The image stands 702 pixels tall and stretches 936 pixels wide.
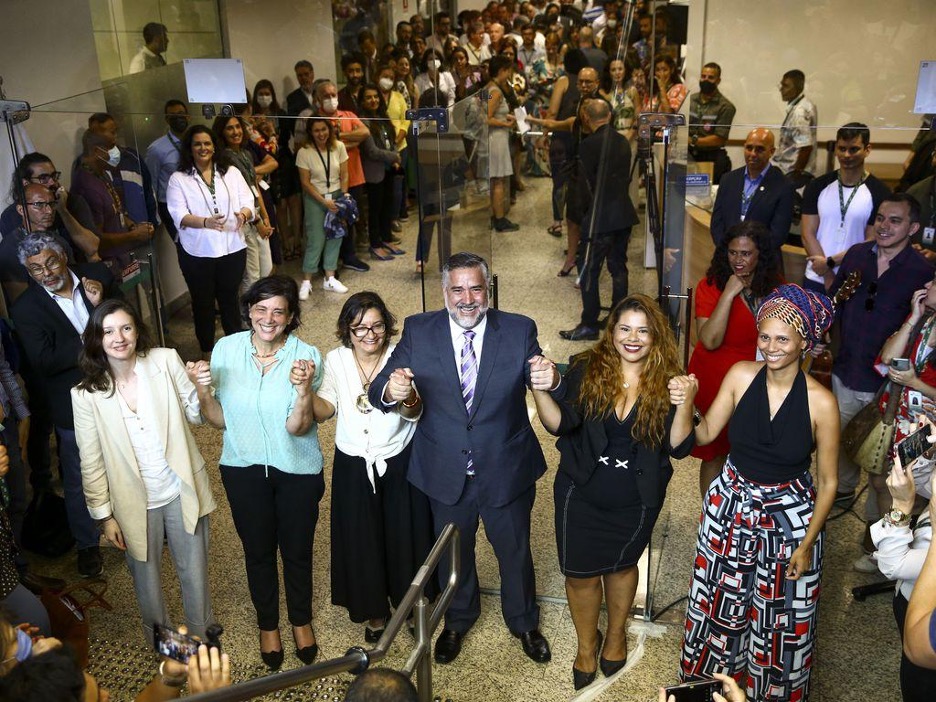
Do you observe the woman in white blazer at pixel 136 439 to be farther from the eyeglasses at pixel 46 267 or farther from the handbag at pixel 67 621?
the eyeglasses at pixel 46 267

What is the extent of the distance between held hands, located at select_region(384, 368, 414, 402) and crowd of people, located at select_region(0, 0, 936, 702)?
0.04 feet

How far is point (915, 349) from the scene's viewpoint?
4426 millimetres

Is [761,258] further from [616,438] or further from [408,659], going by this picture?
[408,659]

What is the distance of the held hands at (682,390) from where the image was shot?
3.58m

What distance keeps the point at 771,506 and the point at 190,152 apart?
140 inches

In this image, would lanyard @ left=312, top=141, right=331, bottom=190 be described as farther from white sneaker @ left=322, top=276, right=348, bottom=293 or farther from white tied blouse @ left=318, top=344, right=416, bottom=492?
white tied blouse @ left=318, top=344, right=416, bottom=492

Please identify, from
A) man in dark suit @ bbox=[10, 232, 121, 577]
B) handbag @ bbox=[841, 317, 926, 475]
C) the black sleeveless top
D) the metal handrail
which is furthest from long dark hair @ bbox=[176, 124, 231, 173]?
handbag @ bbox=[841, 317, 926, 475]

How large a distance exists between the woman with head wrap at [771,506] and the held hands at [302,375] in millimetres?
1338

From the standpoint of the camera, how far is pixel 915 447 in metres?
3.25

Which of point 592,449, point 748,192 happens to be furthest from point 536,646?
point 748,192

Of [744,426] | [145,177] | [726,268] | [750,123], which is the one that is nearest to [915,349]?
[726,268]

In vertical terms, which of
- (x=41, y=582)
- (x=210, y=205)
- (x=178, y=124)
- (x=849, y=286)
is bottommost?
(x=41, y=582)

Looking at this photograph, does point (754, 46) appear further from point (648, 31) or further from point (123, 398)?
point (123, 398)

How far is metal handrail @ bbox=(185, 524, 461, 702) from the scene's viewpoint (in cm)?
215
